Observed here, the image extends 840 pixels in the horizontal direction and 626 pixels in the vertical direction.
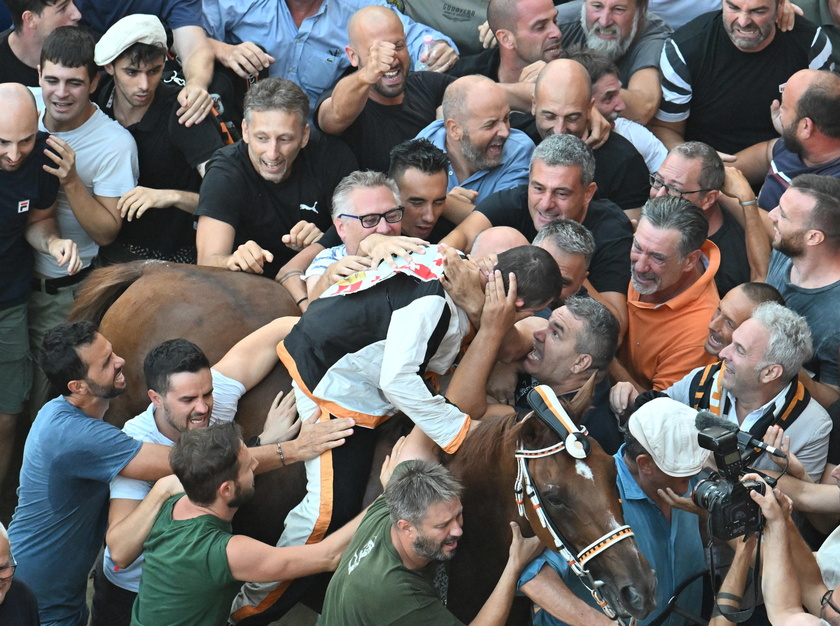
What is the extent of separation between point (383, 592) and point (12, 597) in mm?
1457

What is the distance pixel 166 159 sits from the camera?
6852 millimetres

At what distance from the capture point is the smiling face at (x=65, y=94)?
6.39 metres

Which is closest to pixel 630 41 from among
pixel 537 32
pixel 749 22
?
pixel 537 32

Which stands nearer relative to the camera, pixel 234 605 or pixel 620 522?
pixel 620 522

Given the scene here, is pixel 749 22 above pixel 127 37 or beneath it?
beneath

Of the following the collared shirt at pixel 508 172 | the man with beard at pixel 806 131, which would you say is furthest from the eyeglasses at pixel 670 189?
the collared shirt at pixel 508 172

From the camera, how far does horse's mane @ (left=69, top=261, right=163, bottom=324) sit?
6117 millimetres

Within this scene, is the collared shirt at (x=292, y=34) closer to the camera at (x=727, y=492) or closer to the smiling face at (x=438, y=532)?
the smiling face at (x=438, y=532)

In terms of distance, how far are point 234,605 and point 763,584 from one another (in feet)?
7.87

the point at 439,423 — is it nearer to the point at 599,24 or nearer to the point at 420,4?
the point at 599,24

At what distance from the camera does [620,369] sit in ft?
18.5

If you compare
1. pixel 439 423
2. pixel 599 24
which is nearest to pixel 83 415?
pixel 439 423

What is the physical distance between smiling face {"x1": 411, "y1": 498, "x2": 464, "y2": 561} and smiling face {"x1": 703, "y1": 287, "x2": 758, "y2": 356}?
184 centimetres

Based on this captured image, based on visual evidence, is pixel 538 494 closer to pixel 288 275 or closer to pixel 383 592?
pixel 383 592
